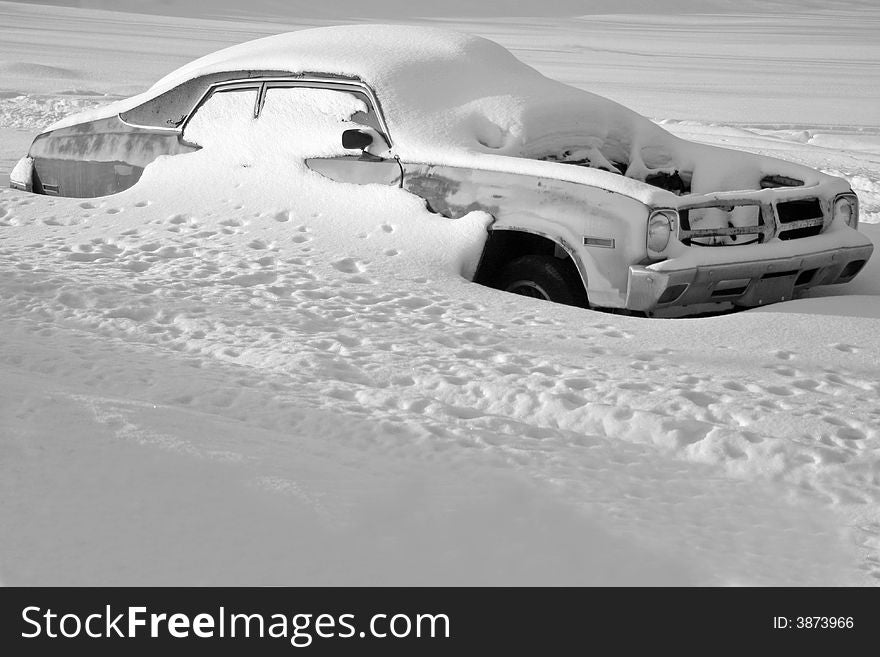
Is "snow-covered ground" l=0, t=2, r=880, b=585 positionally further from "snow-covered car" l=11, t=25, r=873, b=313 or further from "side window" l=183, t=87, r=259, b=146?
"side window" l=183, t=87, r=259, b=146

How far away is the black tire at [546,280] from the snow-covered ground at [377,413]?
0.18 metres

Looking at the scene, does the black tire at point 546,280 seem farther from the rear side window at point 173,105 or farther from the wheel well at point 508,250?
the rear side window at point 173,105

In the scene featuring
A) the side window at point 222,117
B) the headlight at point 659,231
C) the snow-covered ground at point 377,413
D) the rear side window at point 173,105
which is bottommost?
the snow-covered ground at point 377,413

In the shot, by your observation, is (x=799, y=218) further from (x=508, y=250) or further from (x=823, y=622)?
(x=823, y=622)

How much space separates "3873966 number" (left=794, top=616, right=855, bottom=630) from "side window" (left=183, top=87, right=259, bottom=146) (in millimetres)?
4527

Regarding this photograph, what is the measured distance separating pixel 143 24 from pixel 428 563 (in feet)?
106

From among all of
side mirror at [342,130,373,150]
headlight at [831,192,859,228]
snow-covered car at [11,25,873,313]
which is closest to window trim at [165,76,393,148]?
snow-covered car at [11,25,873,313]

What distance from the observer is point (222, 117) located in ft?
20.9

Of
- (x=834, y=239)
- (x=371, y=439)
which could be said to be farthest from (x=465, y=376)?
(x=834, y=239)

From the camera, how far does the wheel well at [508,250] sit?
5371mm

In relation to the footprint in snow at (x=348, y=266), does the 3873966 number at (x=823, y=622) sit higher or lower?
lower

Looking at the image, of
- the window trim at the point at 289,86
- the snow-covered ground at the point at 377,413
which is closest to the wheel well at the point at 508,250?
the snow-covered ground at the point at 377,413

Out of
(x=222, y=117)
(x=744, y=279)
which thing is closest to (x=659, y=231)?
(x=744, y=279)

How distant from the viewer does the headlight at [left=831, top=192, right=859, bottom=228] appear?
18.2 feet
